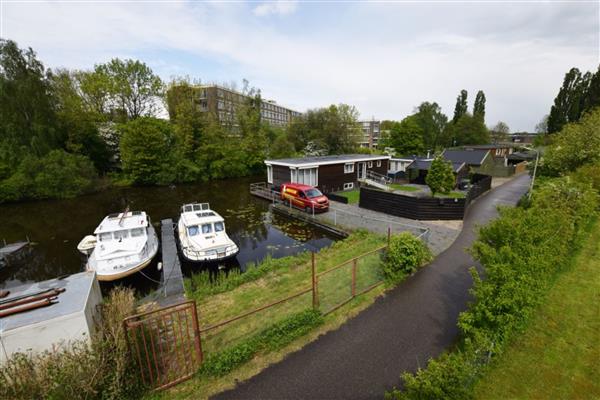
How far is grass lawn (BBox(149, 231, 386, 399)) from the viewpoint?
5.93 meters

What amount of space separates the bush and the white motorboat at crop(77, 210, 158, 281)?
11.0 m

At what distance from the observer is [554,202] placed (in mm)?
10930

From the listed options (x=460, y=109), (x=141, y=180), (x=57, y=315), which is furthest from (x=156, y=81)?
(x=460, y=109)

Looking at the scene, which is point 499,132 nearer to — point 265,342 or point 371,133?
point 371,133

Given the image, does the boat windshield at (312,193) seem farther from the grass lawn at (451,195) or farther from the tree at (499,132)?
the tree at (499,132)

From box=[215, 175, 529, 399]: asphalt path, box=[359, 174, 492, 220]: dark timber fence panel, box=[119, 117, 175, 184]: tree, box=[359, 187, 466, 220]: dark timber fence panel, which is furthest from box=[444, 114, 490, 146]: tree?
box=[215, 175, 529, 399]: asphalt path

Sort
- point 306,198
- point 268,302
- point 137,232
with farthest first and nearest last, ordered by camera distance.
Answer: point 306,198, point 137,232, point 268,302

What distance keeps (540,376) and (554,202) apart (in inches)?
339

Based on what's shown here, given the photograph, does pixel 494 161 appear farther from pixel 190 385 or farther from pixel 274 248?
pixel 190 385

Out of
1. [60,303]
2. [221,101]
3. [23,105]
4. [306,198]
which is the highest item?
[221,101]

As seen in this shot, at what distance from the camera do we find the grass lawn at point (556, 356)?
16.7 feet

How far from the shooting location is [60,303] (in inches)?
219

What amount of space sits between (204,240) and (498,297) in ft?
39.9

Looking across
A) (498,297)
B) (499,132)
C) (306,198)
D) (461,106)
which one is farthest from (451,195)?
(499,132)
